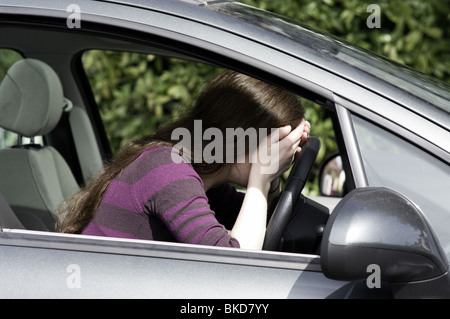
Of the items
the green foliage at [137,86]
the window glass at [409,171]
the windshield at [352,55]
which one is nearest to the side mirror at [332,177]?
the windshield at [352,55]

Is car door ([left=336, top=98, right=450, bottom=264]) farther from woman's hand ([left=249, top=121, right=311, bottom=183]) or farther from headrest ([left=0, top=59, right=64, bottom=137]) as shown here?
headrest ([left=0, top=59, right=64, bottom=137])

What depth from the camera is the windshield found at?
66.1 inches

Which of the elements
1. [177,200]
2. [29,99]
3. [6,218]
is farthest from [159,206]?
[29,99]

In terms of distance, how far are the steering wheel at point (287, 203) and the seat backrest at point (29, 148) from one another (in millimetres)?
1015

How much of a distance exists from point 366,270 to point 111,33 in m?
0.80

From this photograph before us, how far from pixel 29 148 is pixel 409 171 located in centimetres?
163

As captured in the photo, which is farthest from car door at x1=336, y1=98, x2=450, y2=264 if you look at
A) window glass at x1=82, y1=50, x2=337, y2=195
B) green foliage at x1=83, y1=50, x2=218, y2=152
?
green foliage at x1=83, y1=50, x2=218, y2=152

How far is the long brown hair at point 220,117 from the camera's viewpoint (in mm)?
1928

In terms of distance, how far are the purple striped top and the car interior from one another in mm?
268

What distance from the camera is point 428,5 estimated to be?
4406 millimetres

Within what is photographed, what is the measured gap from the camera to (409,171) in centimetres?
159

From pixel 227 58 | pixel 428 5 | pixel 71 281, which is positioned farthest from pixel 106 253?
pixel 428 5

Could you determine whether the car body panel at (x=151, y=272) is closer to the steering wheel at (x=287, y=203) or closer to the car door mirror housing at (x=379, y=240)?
the car door mirror housing at (x=379, y=240)

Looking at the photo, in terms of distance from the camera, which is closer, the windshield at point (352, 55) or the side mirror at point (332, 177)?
the windshield at point (352, 55)
